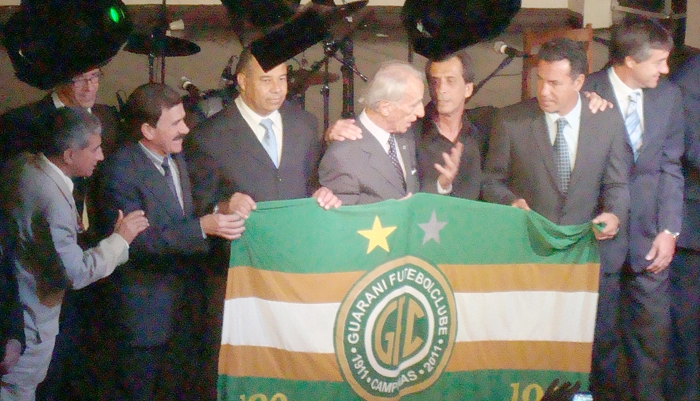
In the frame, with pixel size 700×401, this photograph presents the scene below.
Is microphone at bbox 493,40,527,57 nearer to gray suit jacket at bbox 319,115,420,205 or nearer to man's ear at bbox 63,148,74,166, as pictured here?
gray suit jacket at bbox 319,115,420,205

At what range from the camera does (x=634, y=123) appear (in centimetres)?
440

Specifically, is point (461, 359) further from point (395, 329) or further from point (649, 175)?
point (649, 175)

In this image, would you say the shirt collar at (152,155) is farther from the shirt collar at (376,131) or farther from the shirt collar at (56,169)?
the shirt collar at (376,131)

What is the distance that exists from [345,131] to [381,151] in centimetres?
19

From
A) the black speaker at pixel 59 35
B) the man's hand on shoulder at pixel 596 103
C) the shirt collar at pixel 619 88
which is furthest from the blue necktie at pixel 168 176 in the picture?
the shirt collar at pixel 619 88

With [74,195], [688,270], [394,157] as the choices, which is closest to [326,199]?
[394,157]

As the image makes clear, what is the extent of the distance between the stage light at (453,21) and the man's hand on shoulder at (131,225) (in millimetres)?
1517

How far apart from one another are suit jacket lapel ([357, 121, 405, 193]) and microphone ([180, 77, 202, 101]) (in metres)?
1.73

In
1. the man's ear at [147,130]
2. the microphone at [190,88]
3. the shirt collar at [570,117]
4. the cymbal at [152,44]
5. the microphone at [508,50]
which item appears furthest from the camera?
the microphone at [190,88]

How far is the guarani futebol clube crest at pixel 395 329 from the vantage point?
3738mm

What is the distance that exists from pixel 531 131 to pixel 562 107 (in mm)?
189

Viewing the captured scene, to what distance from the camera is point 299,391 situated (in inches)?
147

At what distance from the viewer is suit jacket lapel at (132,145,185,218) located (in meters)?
3.72

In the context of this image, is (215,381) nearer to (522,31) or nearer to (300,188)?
(300,188)
